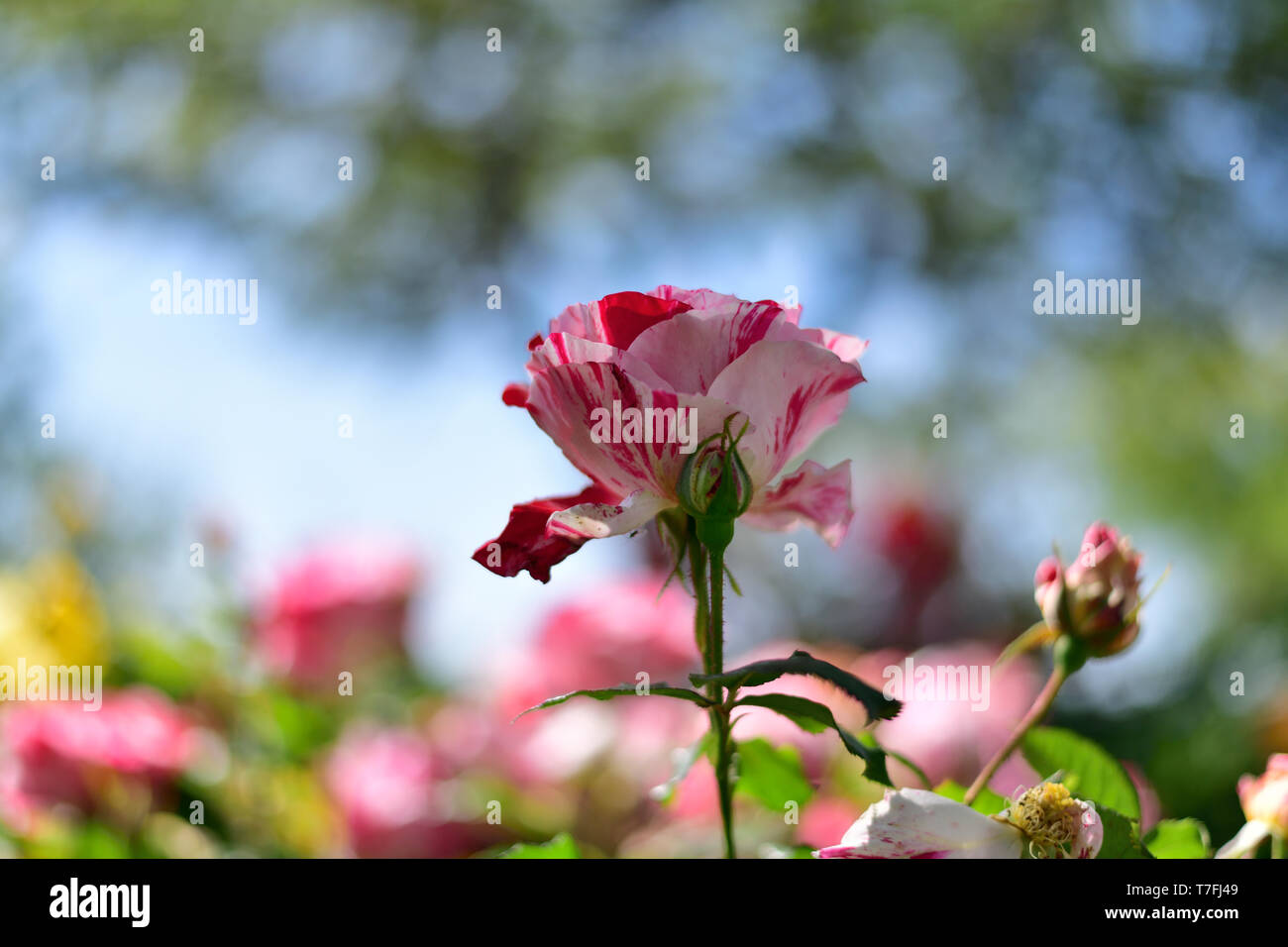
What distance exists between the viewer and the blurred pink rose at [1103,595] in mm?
312

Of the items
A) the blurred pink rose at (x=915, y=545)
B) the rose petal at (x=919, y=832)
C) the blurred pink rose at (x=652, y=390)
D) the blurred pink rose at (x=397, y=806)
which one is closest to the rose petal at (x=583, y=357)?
the blurred pink rose at (x=652, y=390)

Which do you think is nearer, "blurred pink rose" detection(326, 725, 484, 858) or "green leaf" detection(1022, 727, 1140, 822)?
"green leaf" detection(1022, 727, 1140, 822)

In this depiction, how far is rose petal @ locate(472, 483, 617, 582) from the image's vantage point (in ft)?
0.91

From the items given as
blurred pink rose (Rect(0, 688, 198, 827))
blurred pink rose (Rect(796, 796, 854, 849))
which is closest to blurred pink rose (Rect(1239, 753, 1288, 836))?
blurred pink rose (Rect(796, 796, 854, 849))

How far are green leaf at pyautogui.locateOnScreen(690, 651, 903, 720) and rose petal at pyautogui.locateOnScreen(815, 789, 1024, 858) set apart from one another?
0.03 metres

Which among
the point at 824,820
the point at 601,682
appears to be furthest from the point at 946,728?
the point at 601,682

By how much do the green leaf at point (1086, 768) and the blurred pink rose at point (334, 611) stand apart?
70 centimetres

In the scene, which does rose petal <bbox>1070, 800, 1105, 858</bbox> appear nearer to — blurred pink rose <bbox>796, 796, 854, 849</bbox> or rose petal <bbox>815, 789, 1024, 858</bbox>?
rose petal <bbox>815, 789, 1024, 858</bbox>

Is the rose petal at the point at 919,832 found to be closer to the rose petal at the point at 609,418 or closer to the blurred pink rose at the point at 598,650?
the rose petal at the point at 609,418

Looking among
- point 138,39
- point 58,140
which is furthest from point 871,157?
point 58,140
